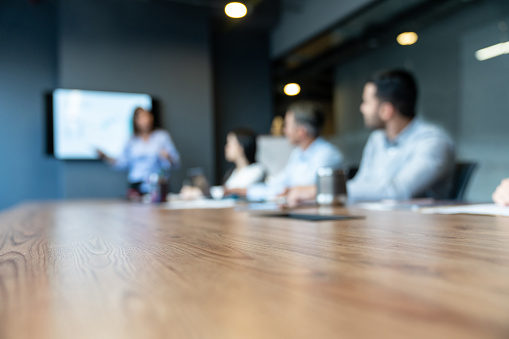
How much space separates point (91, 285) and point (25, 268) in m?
0.12

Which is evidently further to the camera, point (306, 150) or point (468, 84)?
point (468, 84)

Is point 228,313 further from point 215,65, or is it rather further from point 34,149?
point 215,65

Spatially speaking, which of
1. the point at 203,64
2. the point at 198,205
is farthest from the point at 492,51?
the point at 203,64

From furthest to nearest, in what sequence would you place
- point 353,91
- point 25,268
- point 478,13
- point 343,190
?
1. point 353,91
2. point 478,13
3. point 343,190
4. point 25,268

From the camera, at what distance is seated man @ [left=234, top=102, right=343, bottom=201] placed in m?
2.62

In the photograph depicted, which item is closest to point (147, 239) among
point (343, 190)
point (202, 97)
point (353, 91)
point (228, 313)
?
point (228, 313)

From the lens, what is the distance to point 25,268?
402 millimetres

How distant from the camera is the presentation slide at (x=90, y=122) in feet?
15.2

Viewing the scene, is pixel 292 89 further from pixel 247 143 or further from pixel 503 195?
pixel 503 195

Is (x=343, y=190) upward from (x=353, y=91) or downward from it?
downward

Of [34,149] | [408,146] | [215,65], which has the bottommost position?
[408,146]

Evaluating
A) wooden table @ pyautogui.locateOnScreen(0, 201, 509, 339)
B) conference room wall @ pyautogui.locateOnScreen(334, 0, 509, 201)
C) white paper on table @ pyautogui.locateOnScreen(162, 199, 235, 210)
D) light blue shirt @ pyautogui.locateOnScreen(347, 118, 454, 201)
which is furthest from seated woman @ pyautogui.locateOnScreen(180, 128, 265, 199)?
wooden table @ pyautogui.locateOnScreen(0, 201, 509, 339)

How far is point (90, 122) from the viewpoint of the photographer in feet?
15.5

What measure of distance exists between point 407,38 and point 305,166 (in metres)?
2.08
